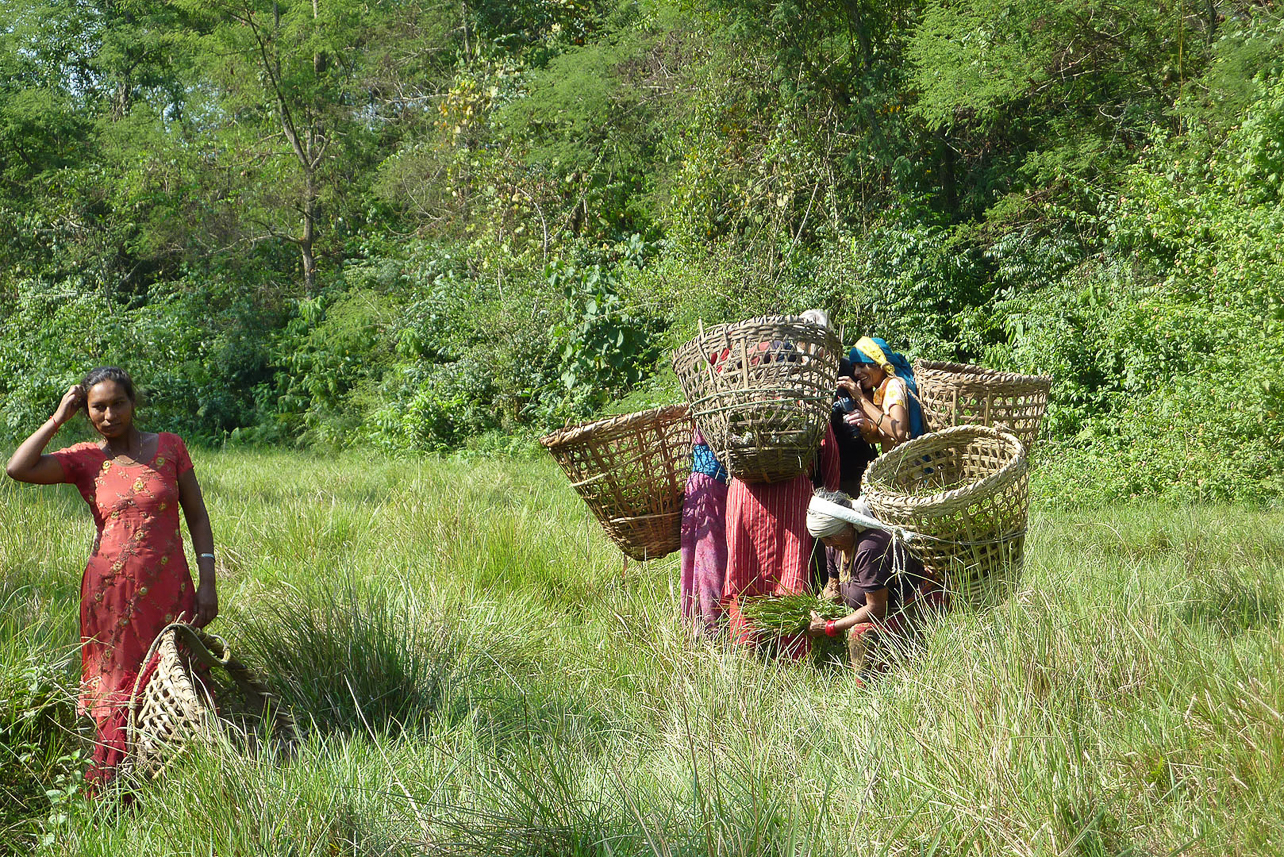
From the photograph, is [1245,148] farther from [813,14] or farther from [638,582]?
[638,582]

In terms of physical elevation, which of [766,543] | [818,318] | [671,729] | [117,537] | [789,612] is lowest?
[671,729]

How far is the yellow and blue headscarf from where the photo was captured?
15.7ft

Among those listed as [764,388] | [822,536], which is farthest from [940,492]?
[764,388]

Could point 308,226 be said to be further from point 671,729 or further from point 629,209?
point 671,729

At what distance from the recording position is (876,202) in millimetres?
13750

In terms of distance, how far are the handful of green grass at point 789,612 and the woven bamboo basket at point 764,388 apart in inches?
20.6

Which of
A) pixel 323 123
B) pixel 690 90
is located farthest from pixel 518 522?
pixel 323 123

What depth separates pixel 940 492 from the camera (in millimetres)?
3656

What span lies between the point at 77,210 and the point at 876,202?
52.9ft

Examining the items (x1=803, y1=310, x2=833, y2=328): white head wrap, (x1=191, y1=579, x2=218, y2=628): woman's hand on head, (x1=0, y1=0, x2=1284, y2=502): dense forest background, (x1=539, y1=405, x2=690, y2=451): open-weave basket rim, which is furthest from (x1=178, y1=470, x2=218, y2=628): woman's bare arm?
(x1=0, y1=0, x2=1284, y2=502): dense forest background

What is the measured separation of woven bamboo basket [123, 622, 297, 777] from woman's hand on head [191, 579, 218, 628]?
15 centimetres

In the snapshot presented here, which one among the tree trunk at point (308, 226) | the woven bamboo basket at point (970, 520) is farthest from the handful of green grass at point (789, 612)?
the tree trunk at point (308, 226)

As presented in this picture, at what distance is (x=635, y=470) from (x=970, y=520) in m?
1.43

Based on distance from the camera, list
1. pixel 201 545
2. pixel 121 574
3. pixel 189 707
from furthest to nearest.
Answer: pixel 201 545 < pixel 121 574 < pixel 189 707
